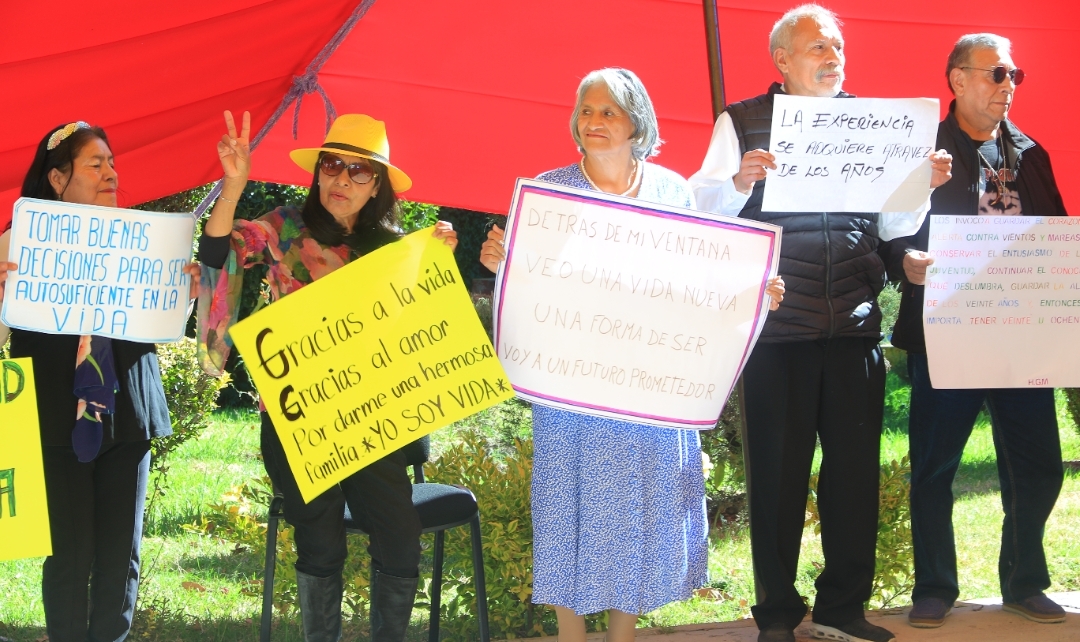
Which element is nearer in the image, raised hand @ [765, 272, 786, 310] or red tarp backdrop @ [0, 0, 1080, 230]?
raised hand @ [765, 272, 786, 310]

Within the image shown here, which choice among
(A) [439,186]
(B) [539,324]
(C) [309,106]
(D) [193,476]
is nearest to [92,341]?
(B) [539,324]

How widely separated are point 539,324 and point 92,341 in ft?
4.38

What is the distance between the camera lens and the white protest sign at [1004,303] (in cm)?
376

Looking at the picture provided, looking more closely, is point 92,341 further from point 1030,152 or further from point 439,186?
point 1030,152

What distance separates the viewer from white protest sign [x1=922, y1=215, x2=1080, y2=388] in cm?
→ 376

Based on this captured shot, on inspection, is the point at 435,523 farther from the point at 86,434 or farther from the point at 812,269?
the point at 812,269

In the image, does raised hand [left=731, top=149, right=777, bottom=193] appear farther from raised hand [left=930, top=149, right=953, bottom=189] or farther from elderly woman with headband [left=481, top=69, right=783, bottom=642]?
raised hand [left=930, top=149, right=953, bottom=189]

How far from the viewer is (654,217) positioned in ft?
10.6

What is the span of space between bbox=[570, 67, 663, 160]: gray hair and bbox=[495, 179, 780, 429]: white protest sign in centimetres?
22

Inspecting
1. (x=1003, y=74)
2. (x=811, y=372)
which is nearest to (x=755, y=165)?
(x=811, y=372)

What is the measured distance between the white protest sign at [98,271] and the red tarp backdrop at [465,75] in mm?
767

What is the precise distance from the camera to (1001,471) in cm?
405

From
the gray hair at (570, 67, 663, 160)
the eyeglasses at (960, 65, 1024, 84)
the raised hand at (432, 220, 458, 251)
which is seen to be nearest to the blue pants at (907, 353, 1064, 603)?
the eyeglasses at (960, 65, 1024, 84)

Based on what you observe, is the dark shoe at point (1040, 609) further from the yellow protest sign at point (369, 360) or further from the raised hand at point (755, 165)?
the yellow protest sign at point (369, 360)
